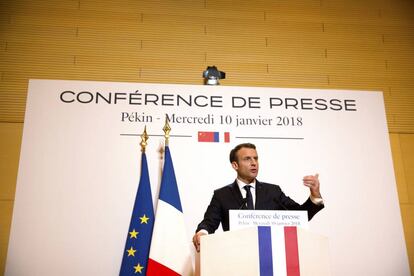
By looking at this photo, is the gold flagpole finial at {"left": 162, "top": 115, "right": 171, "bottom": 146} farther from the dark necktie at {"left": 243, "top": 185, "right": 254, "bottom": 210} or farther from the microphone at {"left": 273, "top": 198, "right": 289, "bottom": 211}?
the microphone at {"left": 273, "top": 198, "right": 289, "bottom": 211}

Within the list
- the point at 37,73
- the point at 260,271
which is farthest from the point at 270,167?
the point at 37,73

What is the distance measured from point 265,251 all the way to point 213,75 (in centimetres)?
188

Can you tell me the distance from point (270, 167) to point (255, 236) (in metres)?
1.31

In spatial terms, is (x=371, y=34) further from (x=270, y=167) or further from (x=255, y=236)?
(x=255, y=236)

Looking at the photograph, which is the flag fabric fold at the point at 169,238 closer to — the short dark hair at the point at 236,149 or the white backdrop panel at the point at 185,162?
the white backdrop panel at the point at 185,162

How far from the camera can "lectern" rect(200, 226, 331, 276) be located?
83.0 inches

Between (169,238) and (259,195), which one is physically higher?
(259,195)

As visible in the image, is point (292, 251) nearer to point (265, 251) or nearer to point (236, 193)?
point (265, 251)

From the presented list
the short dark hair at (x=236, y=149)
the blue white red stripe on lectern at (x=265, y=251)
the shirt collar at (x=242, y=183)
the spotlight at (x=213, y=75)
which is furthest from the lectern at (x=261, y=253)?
the spotlight at (x=213, y=75)

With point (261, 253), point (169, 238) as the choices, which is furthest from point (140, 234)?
point (261, 253)

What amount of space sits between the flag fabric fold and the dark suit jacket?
158mm

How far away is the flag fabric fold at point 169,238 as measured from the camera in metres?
2.89

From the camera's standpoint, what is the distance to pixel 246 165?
3.33m

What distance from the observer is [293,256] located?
214 cm
